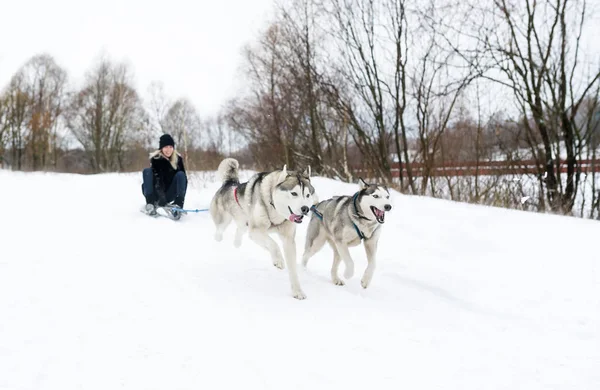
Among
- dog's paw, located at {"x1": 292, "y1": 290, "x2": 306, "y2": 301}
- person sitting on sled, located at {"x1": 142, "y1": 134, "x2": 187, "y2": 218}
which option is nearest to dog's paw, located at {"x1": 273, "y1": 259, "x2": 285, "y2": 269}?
dog's paw, located at {"x1": 292, "y1": 290, "x2": 306, "y2": 301}

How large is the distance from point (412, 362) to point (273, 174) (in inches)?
79.6

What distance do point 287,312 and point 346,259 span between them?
1067mm

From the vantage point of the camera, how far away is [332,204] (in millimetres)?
4324

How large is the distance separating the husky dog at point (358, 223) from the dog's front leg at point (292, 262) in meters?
0.59

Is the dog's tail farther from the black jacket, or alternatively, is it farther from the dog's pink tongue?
the black jacket

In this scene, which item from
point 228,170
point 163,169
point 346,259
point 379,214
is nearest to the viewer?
point 379,214

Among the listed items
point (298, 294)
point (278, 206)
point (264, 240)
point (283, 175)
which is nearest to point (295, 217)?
point (278, 206)

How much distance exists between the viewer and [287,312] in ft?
9.66

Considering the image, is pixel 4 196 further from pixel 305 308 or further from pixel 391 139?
pixel 391 139

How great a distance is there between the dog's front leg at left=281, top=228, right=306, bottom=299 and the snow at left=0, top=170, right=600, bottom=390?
0.17 meters

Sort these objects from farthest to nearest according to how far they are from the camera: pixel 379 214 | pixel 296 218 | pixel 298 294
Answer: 1. pixel 379 214
2. pixel 298 294
3. pixel 296 218

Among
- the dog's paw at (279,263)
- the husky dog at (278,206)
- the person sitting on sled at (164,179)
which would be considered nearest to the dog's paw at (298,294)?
the husky dog at (278,206)

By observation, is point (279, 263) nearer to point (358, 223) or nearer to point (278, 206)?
point (278, 206)

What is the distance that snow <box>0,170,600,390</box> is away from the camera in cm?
200
